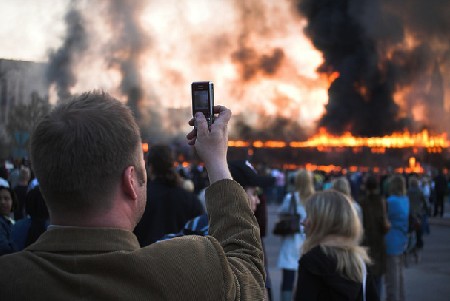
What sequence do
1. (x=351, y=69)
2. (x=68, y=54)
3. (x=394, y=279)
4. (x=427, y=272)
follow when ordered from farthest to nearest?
1. (x=351, y=69)
2. (x=68, y=54)
3. (x=427, y=272)
4. (x=394, y=279)

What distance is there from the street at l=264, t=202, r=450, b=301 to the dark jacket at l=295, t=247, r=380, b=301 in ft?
16.0

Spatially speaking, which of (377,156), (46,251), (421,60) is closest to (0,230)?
(46,251)

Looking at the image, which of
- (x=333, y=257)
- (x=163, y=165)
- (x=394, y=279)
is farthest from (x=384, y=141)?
(x=333, y=257)

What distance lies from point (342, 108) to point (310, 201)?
4287 centimetres

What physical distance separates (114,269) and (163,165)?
3415mm

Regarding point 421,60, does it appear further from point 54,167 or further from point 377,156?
point 54,167

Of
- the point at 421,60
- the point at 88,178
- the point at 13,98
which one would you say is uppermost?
the point at 421,60

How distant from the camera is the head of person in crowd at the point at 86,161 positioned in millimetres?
1359

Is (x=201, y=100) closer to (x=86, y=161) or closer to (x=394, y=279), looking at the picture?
(x=86, y=161)

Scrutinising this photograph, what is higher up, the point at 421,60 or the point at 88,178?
the point at 421,60

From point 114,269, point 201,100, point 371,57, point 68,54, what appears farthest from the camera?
point 371,57

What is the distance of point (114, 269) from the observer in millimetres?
1307

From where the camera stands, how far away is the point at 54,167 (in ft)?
4.48

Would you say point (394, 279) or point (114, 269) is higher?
point (114, 269)
